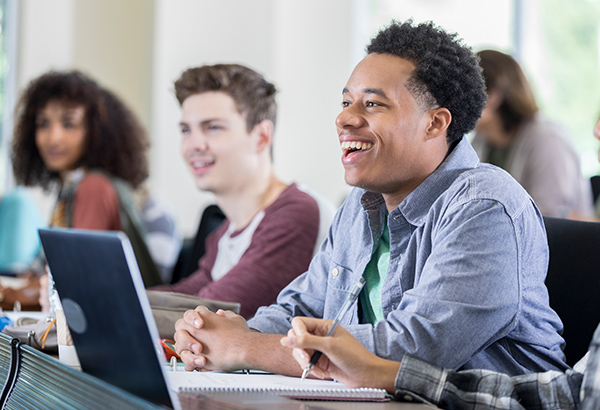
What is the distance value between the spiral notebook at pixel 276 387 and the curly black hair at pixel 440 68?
54 centimetres

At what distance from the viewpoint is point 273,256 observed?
6.73 feet

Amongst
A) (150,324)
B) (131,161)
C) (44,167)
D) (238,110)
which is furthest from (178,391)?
(44,167)

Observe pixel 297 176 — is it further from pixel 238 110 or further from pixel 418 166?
pixel 418 166

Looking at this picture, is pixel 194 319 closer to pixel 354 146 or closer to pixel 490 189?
pixel 354 146

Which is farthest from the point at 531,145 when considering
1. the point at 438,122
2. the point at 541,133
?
the point at 438,122

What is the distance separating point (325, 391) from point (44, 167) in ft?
9.10

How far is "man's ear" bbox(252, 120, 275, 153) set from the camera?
7.72ft

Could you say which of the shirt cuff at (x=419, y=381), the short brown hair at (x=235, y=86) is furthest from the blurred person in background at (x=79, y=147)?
the shirt cuff at (x=419, y=381)

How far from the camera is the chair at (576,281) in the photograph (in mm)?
1438

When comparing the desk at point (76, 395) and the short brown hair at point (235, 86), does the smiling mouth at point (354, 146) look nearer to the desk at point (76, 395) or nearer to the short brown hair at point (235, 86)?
the desk at point (76, 395)

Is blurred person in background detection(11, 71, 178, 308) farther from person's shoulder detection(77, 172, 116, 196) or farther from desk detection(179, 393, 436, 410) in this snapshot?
desk detection(179, 393, 436, 410)

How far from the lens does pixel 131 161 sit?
3.36 m

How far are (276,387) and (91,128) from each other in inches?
97.9

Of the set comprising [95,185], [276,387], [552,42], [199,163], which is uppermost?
[552,42]
